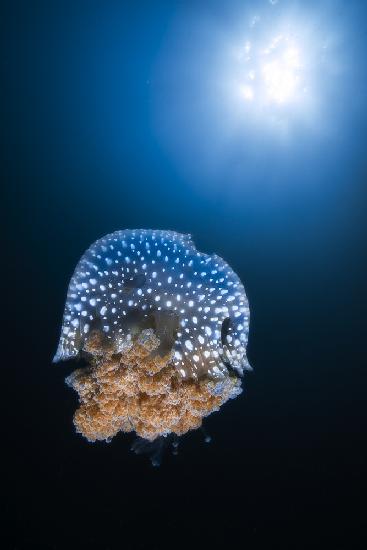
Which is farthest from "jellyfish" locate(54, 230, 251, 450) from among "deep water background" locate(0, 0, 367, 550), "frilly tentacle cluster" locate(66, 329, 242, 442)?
"deep water background" locate(0, 0, 367, 550)

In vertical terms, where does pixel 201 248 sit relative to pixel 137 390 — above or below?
above

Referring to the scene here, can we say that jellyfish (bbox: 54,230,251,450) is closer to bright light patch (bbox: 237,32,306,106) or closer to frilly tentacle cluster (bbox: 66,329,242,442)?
frilly tentacle cluster (bbox: 66,329,242,442)

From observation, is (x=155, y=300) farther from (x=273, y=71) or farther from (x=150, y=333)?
(x=273, y=71)

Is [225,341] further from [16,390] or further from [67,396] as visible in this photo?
[16,390]

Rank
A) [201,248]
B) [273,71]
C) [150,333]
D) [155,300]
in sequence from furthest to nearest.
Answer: [201,248], [273,71], [155,300], [150,333]

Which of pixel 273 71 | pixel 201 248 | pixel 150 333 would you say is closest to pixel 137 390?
pixel 150 333

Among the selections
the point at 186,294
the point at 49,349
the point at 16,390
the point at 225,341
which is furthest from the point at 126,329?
the point at 16,390

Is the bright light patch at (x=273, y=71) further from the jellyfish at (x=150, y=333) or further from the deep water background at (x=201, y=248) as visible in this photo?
the jellyfish at (x=150, y=333)

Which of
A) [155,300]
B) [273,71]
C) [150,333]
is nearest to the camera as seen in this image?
[150,333]
